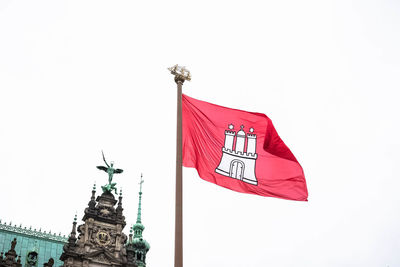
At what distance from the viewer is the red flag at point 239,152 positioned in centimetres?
1817

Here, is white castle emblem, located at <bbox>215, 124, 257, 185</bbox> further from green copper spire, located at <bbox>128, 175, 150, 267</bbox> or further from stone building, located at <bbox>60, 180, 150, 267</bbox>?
green copper spire, located at <bbox>128, 175, 150, 267</bbox>

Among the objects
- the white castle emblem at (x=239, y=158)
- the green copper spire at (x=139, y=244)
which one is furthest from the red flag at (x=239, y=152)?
the green copper spire at (x=139, y=244)

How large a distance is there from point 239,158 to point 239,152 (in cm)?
29

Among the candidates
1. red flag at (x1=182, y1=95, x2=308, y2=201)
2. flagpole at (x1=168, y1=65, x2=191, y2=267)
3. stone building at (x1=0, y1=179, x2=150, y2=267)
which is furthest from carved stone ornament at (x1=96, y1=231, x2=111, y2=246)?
flagpole at (x1=168, y1=65, x2=191, y2=267)

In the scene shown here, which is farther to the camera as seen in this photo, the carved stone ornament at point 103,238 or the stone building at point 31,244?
the stone building at point 31,244

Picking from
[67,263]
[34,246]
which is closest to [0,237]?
[34,246]

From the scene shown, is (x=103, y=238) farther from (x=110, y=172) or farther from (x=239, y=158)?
(x=239, y=158)

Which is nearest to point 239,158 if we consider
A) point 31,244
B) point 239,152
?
point 239,152

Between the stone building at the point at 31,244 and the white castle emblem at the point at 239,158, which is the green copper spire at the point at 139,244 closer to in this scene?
the stone building at the point at 31,244

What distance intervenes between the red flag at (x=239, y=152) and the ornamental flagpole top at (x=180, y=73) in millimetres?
943

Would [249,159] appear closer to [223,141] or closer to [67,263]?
[223,141]

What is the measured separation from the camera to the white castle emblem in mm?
18328

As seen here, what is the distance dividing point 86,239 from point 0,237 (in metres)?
12.5

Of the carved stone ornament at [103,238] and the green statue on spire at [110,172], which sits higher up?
the green statue on spire at [110,172]
